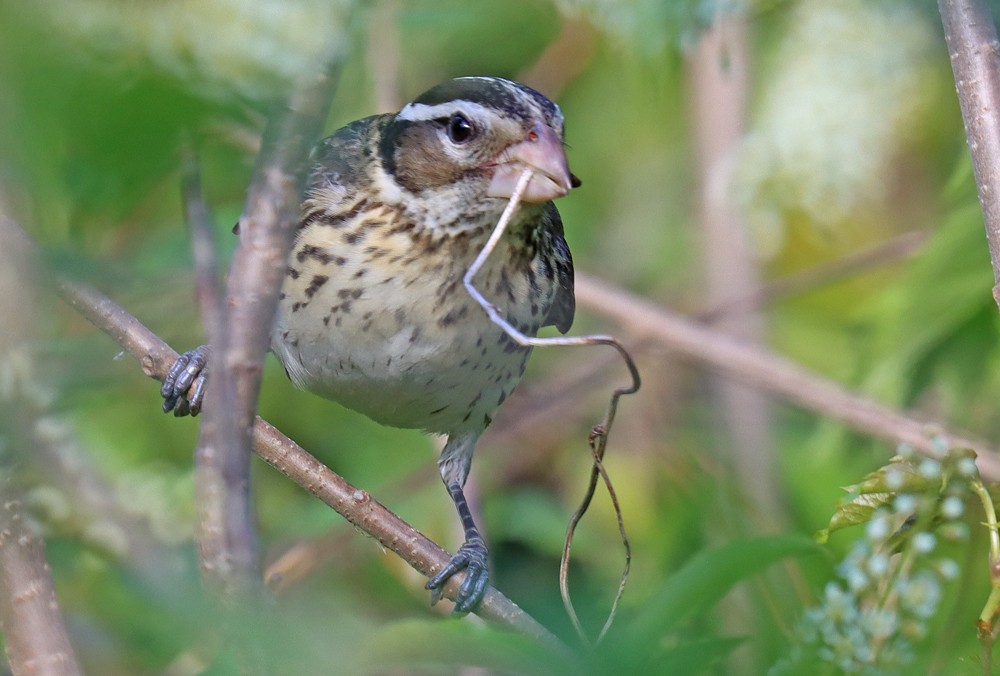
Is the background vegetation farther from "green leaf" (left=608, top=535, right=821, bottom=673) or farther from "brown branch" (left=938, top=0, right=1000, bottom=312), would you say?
"brown branch" (left=938, top=0, right=1000, bottom=312)

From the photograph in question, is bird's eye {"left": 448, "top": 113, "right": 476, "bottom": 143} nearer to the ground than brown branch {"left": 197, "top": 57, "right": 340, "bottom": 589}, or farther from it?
nearer to the ground

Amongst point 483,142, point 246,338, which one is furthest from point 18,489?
point 483,142

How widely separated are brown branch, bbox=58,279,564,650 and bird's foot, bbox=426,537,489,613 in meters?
0.37

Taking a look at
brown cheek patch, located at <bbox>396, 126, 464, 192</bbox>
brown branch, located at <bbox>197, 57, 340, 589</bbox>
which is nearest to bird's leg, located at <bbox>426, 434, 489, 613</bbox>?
brown cheek patch, located at <bbox>396, 126, 464, 192</bbox>

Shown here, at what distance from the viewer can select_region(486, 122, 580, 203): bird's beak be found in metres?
1.94

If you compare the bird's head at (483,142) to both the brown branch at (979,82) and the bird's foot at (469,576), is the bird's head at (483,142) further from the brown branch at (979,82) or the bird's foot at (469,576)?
the bird's foot at (469,576)

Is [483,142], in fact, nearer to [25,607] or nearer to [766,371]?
[25,607]

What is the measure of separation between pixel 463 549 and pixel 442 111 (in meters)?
0.93

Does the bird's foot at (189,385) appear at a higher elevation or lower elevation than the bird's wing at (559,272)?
lower

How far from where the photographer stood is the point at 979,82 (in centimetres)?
155

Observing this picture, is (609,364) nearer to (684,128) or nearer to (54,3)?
(684,128)

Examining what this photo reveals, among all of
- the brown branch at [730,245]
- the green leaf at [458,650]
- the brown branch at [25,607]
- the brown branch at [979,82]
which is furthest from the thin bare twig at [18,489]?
the brown branch at [730,245]

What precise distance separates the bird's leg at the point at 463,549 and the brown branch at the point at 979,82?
Answer: 976 mm

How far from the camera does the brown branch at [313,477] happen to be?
5.71 feet
